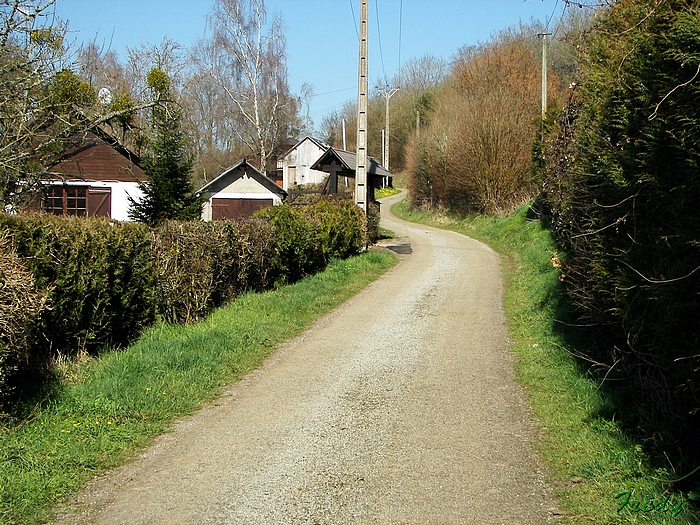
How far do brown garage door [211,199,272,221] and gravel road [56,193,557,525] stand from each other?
20.3 m

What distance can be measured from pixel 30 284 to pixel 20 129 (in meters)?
5.95

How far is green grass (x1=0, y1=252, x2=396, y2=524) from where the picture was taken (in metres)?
4.75

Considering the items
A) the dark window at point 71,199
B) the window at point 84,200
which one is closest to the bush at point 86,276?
the window at point 84,200

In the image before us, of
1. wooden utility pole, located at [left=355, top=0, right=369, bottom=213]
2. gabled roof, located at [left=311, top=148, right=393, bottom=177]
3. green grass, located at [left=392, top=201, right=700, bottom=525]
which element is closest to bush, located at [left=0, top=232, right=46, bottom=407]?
green grass, located at [left=392, top=201, right=700, bottom=525]

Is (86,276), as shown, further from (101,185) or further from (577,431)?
(101,185)

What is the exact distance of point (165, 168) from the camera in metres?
17.0

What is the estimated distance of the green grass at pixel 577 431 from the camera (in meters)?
4.32

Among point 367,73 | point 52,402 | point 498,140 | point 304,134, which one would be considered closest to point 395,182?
point 304,134

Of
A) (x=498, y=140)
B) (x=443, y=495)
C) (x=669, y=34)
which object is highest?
(x=498, y=140)

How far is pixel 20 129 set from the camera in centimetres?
1070

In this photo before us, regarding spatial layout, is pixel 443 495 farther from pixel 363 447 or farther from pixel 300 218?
pixel 300 218

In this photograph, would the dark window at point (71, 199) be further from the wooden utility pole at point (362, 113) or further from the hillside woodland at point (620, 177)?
the wooden utility pole at point (362, 113)

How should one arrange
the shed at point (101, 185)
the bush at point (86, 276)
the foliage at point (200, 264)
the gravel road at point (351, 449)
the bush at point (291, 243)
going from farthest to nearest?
the shed at point (101, 185) < the bush at point (291, 243) < the foliage at point (200, 264) < the bush at point (86, 276) < the gravel road at point (351, 449)

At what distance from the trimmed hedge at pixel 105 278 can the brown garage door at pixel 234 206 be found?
16372mm
